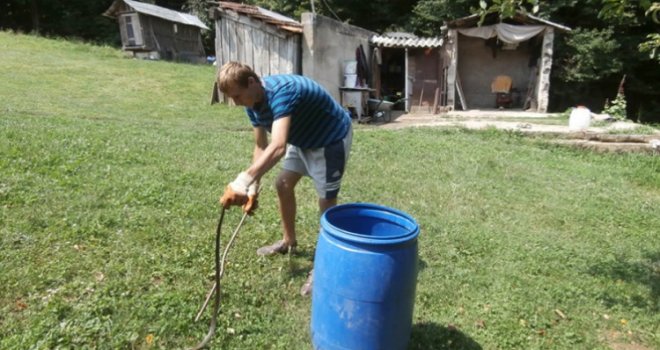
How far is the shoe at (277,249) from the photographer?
140 inches

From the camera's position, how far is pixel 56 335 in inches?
97.9

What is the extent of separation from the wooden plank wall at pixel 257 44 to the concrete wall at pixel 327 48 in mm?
267

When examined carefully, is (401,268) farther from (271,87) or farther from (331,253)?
(271,87)

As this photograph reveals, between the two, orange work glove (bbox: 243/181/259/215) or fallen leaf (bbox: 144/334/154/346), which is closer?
fallen leaf (bbox: 144/334/154/346)

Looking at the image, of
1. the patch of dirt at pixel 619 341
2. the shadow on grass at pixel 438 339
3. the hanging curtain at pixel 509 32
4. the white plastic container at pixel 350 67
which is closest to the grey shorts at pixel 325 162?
the shadow on grass at pixel 438 339

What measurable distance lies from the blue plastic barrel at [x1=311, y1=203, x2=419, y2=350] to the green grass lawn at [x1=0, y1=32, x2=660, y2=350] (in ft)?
1.38

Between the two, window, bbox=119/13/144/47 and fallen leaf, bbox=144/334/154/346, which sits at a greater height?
window, bbox=119/13/144/47

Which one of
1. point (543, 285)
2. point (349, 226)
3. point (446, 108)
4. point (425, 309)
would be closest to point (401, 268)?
point (349, 226)

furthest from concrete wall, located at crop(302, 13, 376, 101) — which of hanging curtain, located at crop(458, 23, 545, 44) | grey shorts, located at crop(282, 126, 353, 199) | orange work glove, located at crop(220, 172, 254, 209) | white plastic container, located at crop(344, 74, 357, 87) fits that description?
Answer: orange work glove, located at crop(220, 172, 254, 209)

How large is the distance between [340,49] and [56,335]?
1101cm

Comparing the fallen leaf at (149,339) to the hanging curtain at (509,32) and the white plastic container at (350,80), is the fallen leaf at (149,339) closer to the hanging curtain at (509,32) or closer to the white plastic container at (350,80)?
the white plastic container at (350,80)

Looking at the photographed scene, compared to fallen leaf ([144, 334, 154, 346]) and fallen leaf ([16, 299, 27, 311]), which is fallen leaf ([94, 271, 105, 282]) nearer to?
fallen leaf ([16, 299, 27, 311])

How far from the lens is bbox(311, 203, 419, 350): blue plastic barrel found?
2.24 meters

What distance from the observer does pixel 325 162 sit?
3.17m
